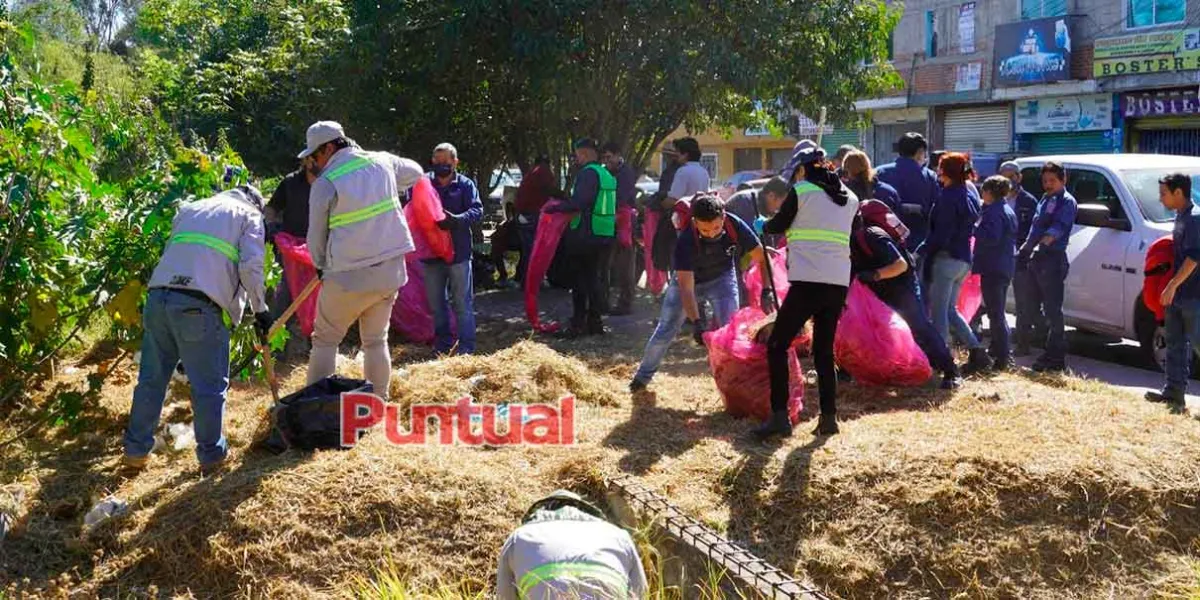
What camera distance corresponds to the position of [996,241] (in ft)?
27.2

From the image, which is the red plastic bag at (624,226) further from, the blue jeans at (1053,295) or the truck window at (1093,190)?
the truck window at (1093,190)

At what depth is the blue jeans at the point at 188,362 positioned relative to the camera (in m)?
5.39

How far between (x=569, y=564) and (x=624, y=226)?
762 cm

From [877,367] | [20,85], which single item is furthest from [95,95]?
[877,367]

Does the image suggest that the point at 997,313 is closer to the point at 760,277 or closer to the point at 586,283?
the point at 760,277

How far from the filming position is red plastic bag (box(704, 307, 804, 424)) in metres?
6.34

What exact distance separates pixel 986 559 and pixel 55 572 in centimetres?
376

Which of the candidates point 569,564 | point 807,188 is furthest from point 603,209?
point 569,564

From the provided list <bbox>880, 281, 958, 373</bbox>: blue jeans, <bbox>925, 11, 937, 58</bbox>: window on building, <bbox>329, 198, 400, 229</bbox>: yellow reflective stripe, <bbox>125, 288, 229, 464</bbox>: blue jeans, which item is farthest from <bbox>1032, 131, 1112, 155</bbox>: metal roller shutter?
<bbox>125, 288, 229, 464</bbox>: blue jeans

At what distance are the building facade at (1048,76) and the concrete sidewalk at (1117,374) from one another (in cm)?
1189

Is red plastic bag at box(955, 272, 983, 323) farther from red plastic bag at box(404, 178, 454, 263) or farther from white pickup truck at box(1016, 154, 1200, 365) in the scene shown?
red plastic bag at box(404, 178, 454, 263)

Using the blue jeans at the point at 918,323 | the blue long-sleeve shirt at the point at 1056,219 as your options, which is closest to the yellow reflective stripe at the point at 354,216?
the blue jeans at the point at 918,323

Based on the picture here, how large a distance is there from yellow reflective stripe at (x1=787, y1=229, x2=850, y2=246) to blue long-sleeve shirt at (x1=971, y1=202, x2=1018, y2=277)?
2.79 metres

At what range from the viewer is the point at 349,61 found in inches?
473
